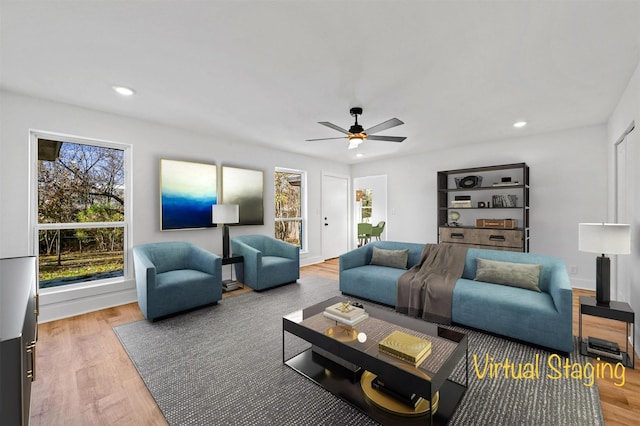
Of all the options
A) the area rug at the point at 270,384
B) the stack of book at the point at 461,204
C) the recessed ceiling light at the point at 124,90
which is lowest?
the area rug at the point at 270,384

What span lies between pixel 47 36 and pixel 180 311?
2.72 metres

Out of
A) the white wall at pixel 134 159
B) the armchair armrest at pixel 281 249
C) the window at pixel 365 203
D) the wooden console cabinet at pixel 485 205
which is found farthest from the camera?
the window at pixel 365 203

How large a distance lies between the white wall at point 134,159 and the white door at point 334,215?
115cm

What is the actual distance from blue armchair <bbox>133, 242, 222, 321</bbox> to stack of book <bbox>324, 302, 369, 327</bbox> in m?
1.86

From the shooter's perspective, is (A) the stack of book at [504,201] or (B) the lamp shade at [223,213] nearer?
(B) the lamp shade at [223,213]

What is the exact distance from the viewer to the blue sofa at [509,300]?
226cm

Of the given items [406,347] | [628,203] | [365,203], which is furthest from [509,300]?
[365,203]

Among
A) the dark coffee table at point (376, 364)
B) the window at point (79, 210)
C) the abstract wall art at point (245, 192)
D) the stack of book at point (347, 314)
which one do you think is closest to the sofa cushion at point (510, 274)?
the dark coffee table at point (376, 364)

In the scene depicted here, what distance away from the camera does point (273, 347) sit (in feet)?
8.05

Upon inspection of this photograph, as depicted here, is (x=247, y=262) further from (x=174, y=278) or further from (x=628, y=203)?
(x=628, y=203)

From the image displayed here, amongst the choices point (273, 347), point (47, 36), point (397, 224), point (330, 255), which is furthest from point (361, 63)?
point (330, 255)

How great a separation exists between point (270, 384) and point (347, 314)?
726 mm

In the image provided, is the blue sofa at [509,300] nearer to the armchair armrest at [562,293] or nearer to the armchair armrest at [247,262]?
the armchair armrest at [562,293]

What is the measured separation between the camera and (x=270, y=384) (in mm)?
1939
